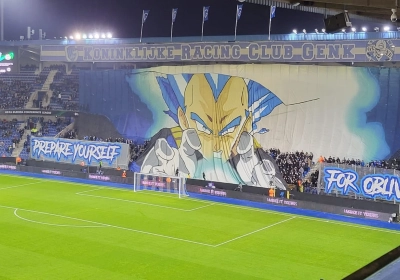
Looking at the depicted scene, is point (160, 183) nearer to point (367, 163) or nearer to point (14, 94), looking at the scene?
point (367, 163)

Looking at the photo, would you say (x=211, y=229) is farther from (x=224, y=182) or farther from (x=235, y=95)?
(x=235, y=95)

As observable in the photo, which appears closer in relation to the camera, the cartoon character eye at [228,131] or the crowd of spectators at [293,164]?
the crowd of spectators at [293,164]

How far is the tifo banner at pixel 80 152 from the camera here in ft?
109

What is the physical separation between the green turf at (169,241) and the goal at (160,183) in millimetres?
1410

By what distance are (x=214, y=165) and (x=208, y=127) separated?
7.15 feet

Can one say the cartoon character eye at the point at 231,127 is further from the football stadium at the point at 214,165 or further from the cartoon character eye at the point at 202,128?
the cartoon character eye at the point at 202,128

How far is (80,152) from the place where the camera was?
34875mm

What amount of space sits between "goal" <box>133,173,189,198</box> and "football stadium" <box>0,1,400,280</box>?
0.08m

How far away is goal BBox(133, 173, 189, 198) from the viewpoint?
2885 centimetres

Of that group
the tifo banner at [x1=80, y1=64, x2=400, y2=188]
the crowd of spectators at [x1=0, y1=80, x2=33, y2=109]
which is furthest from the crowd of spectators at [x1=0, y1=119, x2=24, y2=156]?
the tifo banner at [x1=80, y1=64, x2=400, y2=188]

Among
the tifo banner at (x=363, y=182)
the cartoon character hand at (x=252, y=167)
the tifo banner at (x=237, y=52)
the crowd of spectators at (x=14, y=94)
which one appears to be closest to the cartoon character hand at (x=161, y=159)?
the cartoon character hand at (x=252, y=167)

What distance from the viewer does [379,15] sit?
1545 centimetres

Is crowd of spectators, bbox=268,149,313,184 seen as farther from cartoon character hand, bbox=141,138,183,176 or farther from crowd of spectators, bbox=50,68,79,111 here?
crowd of spectators, bbox=50,68,79,111

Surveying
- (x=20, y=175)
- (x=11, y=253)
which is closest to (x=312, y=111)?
(x=11, y=253)
